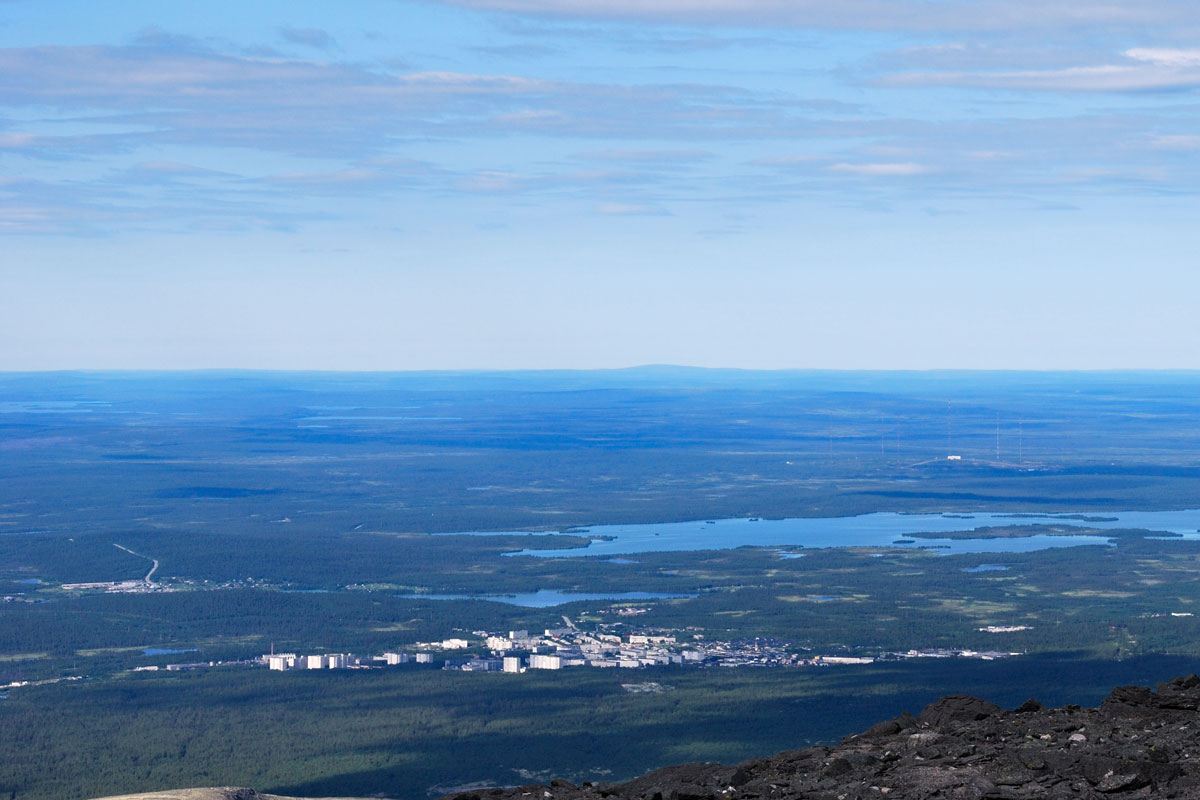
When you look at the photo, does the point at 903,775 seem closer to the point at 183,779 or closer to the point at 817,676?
the point at 183,779

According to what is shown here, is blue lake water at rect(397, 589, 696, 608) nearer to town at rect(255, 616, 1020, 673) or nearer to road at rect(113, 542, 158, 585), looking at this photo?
town at rect(255, 616, 1020, 673)

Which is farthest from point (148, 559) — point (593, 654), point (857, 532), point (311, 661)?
point (857, 532)

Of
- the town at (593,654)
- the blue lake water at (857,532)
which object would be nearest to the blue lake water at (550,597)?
the town at (593,654)

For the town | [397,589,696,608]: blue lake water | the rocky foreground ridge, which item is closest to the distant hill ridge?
the rocky foreground ridge

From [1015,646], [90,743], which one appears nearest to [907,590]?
[1015,646]

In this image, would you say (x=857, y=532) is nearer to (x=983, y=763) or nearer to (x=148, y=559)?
(x=148, y=559)

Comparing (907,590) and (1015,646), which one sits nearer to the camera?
(1015,646)
